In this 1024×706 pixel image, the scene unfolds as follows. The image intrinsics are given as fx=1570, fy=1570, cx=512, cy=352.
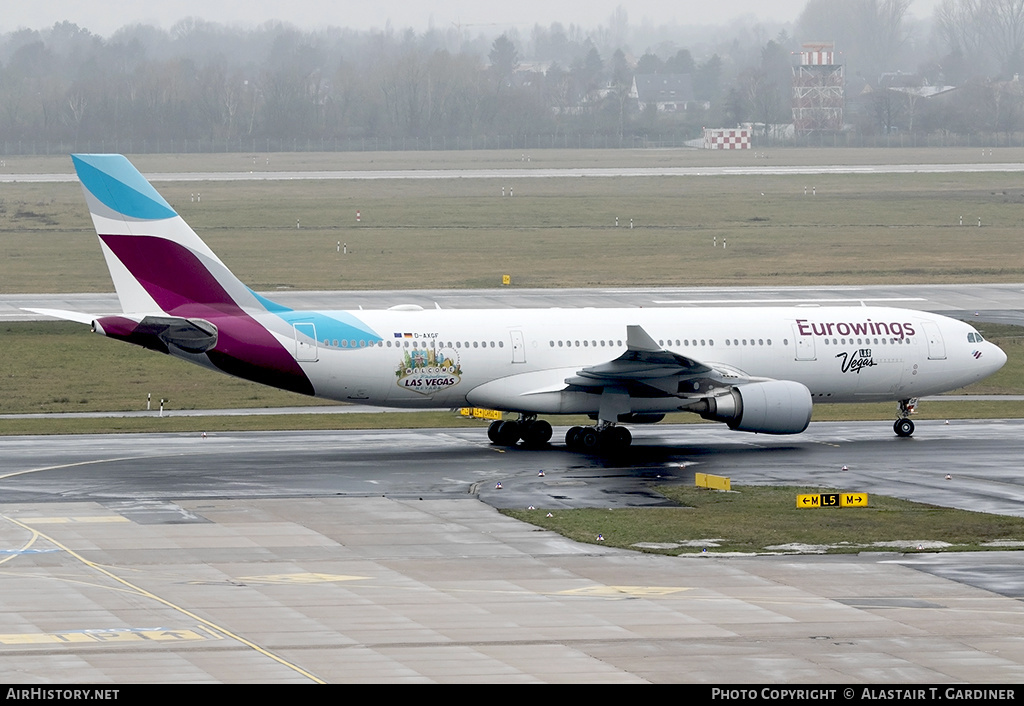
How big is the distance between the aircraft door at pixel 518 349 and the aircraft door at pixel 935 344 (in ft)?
42.0

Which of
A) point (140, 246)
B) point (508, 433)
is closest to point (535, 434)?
point (508, 433)

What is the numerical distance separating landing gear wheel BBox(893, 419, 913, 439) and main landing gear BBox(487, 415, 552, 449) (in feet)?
34.6

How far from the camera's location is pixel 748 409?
141ft

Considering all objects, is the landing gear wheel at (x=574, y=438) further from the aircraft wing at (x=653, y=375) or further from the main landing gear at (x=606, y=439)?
the aircraft wing at (x=653, y=375)

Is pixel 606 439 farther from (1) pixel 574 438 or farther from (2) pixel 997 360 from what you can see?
(2) pixel 997 360

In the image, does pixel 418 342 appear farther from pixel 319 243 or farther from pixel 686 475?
pixel 319 243

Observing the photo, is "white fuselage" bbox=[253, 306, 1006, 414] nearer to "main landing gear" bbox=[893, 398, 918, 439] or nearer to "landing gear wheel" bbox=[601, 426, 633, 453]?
"main landing gear" bbox=[893, 398, 918, 439]

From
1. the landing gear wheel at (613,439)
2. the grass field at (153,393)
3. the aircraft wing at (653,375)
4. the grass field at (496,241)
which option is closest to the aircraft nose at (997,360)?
the grass field at (153,393)

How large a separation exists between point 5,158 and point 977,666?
16802 cm

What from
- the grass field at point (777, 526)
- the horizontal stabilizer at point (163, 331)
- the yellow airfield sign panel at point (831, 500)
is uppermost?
the horizontal stabilizer at point (163, 331)

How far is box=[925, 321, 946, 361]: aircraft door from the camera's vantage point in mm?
47875

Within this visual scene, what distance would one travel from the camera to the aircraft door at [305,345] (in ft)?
139

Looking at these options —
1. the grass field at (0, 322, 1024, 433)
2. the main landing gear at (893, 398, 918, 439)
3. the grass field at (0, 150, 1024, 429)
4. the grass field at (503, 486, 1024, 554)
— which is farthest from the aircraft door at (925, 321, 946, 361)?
the grass field at (503, 486, 1024, 554)

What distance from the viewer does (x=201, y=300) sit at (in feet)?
138
